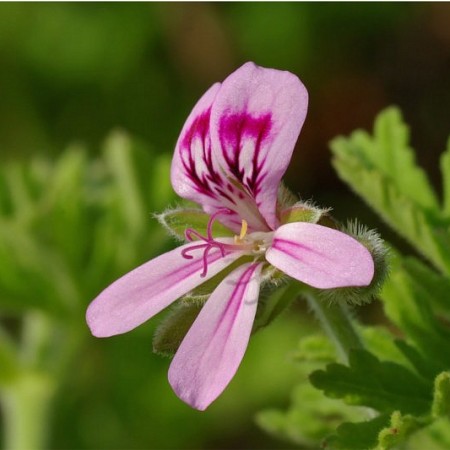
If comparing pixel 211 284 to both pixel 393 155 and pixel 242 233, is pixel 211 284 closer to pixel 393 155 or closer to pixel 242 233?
pixel 242 233

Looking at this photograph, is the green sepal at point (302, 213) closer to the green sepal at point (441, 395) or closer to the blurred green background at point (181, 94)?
the green sepal at point (441, 395)

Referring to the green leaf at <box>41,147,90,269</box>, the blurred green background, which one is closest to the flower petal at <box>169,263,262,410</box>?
the green leaf at <box>41,147,90,269</box>

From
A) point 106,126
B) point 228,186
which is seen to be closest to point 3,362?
point 228,186

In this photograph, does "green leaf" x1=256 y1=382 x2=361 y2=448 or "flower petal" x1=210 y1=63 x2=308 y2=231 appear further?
"green leaf" x1=256 y1=382 x2=361 y2=448

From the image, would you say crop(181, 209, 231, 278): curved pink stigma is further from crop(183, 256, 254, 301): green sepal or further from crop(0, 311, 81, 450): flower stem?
crop(0, 311, 81, 450): flower stem

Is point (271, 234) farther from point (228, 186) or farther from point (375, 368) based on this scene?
point (375, 368)

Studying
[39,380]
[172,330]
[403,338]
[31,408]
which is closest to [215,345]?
[172,330]
